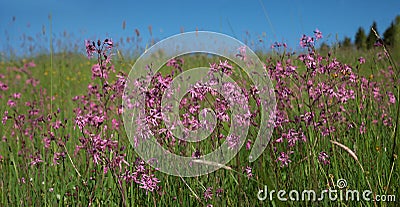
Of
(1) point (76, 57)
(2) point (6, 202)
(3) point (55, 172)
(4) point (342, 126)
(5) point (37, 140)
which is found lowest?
(2) point (6, 202)

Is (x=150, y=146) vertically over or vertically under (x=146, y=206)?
over

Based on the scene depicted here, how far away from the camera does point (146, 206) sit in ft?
6.92

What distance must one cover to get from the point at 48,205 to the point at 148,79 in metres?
0.95

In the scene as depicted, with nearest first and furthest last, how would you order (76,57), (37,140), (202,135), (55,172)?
1. (202,135)
2. (55,172)
3. (37,140)
4. (76,57)

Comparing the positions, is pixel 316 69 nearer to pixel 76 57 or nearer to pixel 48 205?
pixel 48 205

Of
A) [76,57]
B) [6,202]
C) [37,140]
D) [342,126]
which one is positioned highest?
[76,57]

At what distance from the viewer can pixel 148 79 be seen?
185 centimetres

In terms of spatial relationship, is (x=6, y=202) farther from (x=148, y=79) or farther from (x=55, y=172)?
(x=148, y=79)

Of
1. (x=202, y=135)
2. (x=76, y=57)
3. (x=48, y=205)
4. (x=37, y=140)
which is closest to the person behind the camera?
(x=202, y=135)

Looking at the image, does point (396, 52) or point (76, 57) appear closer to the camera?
point (396, 52)

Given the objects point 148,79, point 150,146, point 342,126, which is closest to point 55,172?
point 150,146

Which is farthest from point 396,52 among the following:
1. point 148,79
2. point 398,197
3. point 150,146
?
point 150,146

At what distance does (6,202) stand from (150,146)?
908mm

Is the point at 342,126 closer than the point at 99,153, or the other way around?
the point at 99,153
